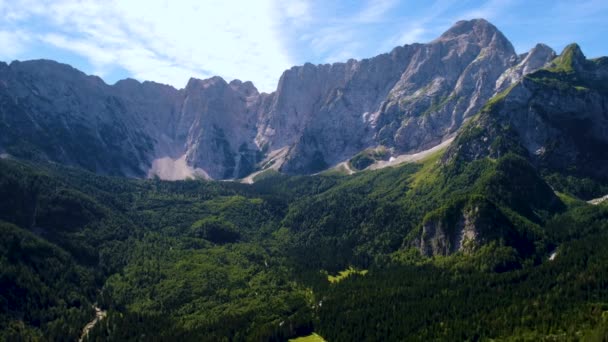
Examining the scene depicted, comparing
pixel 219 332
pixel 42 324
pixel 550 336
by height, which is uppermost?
pixel 42 324

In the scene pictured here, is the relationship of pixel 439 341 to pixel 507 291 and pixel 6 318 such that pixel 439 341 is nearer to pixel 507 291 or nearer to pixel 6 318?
pixel 507 291

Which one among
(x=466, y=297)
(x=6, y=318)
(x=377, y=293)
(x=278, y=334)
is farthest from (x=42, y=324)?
(x=466, y=297)

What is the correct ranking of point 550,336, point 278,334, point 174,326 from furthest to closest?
1. point 174,326
2. point 278,334
3. point 550,336

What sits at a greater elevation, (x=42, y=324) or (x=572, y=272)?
(x=42, y=324)

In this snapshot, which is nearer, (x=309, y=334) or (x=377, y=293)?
(x=309, y=334)

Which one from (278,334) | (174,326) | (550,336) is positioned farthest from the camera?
(174,326)

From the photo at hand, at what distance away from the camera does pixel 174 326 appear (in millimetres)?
188125

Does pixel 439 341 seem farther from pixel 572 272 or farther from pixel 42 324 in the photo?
pixel 42 324

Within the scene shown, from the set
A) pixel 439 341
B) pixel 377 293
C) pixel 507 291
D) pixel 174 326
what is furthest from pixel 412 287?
pixel 174 326

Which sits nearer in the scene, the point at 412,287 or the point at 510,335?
the point at 510,335

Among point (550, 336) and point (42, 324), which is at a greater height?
point (42, 324)

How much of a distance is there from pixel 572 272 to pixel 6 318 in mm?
190737

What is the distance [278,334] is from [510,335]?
6796 cm

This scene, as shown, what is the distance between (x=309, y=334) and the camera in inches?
6934
